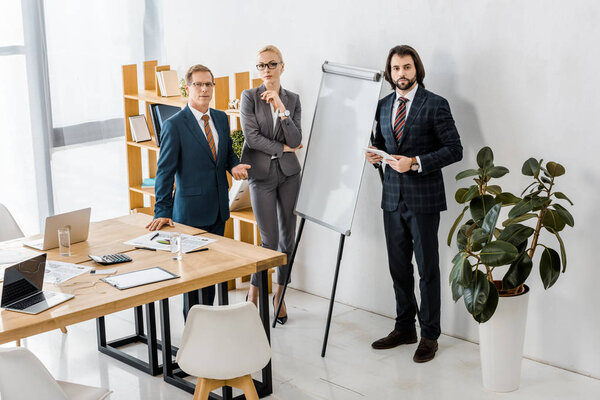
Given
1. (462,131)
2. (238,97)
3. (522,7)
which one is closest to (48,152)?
(238,97)

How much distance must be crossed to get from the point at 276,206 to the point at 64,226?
1.63m

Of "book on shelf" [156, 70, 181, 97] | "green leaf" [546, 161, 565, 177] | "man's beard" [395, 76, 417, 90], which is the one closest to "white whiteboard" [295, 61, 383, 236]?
"man's beard" [395, 76, 417, 90]

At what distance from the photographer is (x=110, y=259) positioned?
3.82 metres

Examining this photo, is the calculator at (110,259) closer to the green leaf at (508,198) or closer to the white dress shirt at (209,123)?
the white dress shirt at (209,123)

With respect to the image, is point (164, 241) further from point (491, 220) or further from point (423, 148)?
point (491, 220)

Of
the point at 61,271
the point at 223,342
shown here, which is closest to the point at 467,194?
the point at 223,342

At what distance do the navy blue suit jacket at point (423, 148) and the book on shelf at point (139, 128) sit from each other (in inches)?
98.8

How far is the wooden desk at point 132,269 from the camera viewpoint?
10.3ft

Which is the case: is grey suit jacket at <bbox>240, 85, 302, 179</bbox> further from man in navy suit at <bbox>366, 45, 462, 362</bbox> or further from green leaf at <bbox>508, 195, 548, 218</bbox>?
green leaf at <bbox>508, 195, 548, 218</bbox>

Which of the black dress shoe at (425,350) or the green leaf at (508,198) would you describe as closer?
the green leaf at (508,198)

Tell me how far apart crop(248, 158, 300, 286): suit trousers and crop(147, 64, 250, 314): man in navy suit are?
0.46 m

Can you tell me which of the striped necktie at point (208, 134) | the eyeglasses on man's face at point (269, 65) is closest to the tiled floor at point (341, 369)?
the striped necktie at point (208, 134)

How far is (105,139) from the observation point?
728 centimetres

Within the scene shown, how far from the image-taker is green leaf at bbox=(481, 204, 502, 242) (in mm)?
3859
